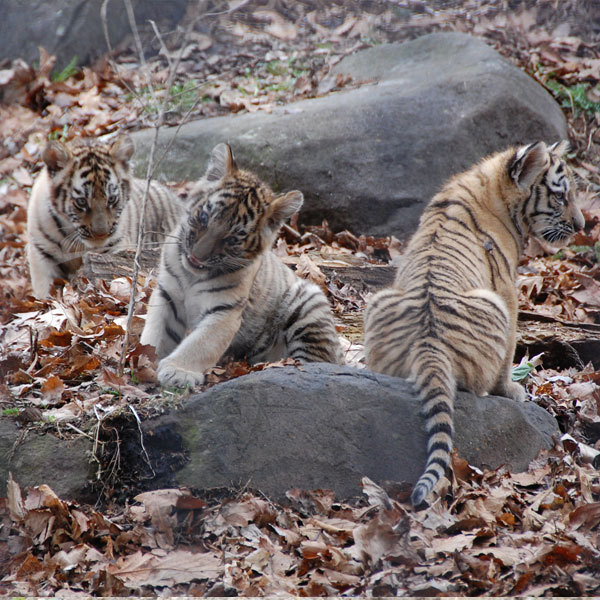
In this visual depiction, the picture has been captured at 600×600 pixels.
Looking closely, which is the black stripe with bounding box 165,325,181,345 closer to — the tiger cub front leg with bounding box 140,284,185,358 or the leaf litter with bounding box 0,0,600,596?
the tiger cub front leg with bounding box 140,284,185,358

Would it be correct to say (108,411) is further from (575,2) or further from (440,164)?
(575,2)

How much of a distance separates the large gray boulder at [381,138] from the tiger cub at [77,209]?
75.1 inches

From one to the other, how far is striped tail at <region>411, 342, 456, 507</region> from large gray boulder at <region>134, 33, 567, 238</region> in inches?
195

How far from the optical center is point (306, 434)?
3998mm

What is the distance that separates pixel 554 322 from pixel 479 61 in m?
5.34

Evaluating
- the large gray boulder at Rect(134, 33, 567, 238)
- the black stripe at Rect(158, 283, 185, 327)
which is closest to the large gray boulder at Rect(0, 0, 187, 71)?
the large gray boulder at Rect(134, 33, 567, 238)

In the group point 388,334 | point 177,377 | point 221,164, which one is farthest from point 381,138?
point 177,377

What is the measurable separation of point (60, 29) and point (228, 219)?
9189 mm

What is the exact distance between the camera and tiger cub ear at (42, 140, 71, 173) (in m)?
7.16

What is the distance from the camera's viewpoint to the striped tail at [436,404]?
374 cm

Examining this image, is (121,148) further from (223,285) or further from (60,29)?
(60,29)

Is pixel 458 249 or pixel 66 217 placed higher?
pixel 458 249

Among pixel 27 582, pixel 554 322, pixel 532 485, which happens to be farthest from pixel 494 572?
pixel 554 322

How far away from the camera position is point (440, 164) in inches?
366
